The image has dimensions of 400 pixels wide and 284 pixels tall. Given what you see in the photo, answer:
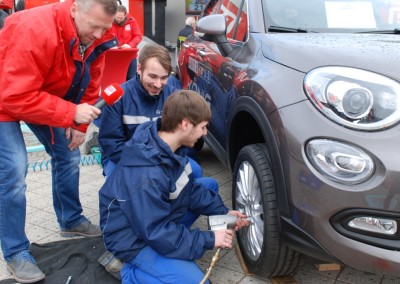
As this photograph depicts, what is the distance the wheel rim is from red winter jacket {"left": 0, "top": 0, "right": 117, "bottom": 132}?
3.11 ft

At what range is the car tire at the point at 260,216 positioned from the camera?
6.63 ft

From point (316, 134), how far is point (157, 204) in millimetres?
748

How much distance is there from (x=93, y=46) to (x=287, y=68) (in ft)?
3.64

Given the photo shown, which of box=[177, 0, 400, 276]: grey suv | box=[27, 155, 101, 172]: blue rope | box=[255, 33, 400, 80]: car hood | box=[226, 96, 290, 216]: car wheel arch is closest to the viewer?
box=[177, 0, 400, 276]: grey suv

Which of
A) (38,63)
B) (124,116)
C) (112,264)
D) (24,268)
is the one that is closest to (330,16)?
(124,116)

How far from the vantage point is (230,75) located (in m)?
2.62

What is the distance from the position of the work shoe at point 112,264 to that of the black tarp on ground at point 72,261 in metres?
0.05

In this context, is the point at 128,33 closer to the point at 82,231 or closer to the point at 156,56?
the point at 156,56

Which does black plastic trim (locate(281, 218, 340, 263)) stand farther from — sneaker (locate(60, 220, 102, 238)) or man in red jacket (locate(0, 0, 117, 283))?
sneaker (locate(60, 220, 102, 238))

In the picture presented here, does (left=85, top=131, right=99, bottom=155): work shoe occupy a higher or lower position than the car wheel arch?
lower

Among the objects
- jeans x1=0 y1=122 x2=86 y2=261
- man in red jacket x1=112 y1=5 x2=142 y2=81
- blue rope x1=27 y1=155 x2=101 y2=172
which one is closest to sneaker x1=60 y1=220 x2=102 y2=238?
jeans x1=0 y1=122 x2=86 y2=261

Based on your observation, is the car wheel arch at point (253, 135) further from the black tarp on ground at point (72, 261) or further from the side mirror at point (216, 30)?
the black tarp on ground at point (72, 261)

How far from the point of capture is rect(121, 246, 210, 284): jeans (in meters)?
2.00

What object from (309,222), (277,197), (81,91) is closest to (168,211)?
(277,197)
